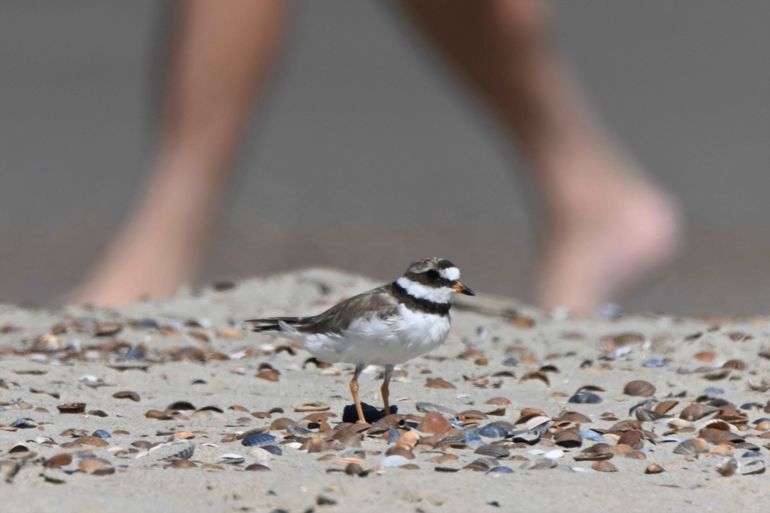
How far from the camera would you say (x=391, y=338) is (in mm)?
4367

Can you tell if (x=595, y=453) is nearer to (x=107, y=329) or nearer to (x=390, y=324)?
(x=390, y=324)

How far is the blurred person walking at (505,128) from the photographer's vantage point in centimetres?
718

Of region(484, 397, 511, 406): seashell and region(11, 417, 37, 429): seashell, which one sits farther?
region(484, 397, 511, 406): seashell

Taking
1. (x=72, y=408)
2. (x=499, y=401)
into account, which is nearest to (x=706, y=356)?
(x=499, y=401)

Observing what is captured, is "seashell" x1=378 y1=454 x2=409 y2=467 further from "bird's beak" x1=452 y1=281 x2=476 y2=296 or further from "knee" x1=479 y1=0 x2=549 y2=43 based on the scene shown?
"knee" x1=479 y1=0 x2=549 y2=43

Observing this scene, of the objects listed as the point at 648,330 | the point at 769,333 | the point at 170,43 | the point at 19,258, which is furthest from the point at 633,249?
the point at 19,258

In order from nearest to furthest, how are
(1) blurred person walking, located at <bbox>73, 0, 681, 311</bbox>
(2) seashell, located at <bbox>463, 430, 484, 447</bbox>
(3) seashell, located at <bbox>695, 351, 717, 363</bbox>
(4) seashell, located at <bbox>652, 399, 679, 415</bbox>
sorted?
1. (2) seashell, located at <bbox>463, 430, 484, 447</bbox>
2. (4) seashell, located at <bbox>652, 399, 679, 415</bbox>
3. (3) seashell, located at <bbox>695, 351, 717, 363</bbox>
4. (1) blurred person walking, located at <bbox>73, 0, 681, 311</bbox>

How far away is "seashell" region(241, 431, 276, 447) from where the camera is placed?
425 centimetres

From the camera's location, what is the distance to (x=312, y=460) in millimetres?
4078

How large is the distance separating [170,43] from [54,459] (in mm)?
3786

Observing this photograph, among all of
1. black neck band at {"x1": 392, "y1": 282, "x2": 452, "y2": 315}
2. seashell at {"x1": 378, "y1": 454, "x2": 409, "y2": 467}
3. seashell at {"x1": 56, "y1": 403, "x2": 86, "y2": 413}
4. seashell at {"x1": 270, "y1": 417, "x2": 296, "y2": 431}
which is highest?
black neck band at {"x1": 392, "y1": 282, "x2": 452, "y2": 315}

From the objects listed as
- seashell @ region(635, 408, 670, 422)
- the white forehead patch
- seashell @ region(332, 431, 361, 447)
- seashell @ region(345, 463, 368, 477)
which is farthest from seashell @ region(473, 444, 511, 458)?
seashell @ region(635, 408, 670, 422)

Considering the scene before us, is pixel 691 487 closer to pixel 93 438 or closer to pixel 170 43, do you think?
pixel 93 438

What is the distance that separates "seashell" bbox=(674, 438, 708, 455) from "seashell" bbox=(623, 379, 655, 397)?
80 cm
